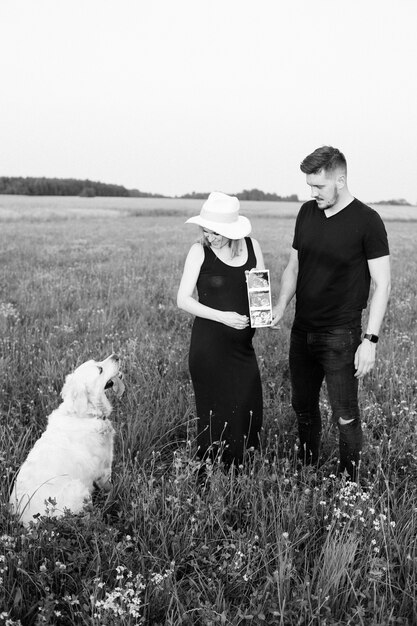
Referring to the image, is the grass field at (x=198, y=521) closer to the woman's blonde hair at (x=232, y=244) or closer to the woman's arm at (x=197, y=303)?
the woman's arm at (x=197, y=303)

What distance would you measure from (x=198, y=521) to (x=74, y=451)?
1.20 meters

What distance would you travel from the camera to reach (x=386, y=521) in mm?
3166

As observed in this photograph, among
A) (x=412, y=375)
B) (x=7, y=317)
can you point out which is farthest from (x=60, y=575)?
(x=7, y=317)

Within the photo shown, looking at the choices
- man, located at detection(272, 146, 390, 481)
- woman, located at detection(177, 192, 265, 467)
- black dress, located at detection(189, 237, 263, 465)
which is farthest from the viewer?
black dress, located at detection(189, 237, 263, 465)

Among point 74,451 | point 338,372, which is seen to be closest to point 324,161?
point 338,372

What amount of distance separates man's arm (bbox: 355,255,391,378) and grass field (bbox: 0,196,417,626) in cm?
74

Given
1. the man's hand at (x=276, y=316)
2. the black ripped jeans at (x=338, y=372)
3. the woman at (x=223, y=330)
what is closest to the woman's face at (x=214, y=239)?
the woman at (x=223, y=330)

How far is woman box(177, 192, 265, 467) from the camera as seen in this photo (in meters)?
3.80

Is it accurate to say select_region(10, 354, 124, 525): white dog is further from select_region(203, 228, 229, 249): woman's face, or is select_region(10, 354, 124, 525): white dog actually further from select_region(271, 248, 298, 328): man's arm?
select_region(271, 248, 298, 328): man's arm

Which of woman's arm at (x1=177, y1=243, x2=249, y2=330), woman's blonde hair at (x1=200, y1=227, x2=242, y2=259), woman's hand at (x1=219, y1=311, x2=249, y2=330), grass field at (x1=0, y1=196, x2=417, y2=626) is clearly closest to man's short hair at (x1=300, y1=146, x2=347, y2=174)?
woman's blonde hair at (x1=200, y1=227, x2=242, y2=259)

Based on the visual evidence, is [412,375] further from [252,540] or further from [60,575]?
[60,575]

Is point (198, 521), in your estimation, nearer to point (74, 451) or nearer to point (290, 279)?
point (74, 451)

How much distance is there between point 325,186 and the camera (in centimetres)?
359

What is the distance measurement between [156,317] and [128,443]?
13.3ft
